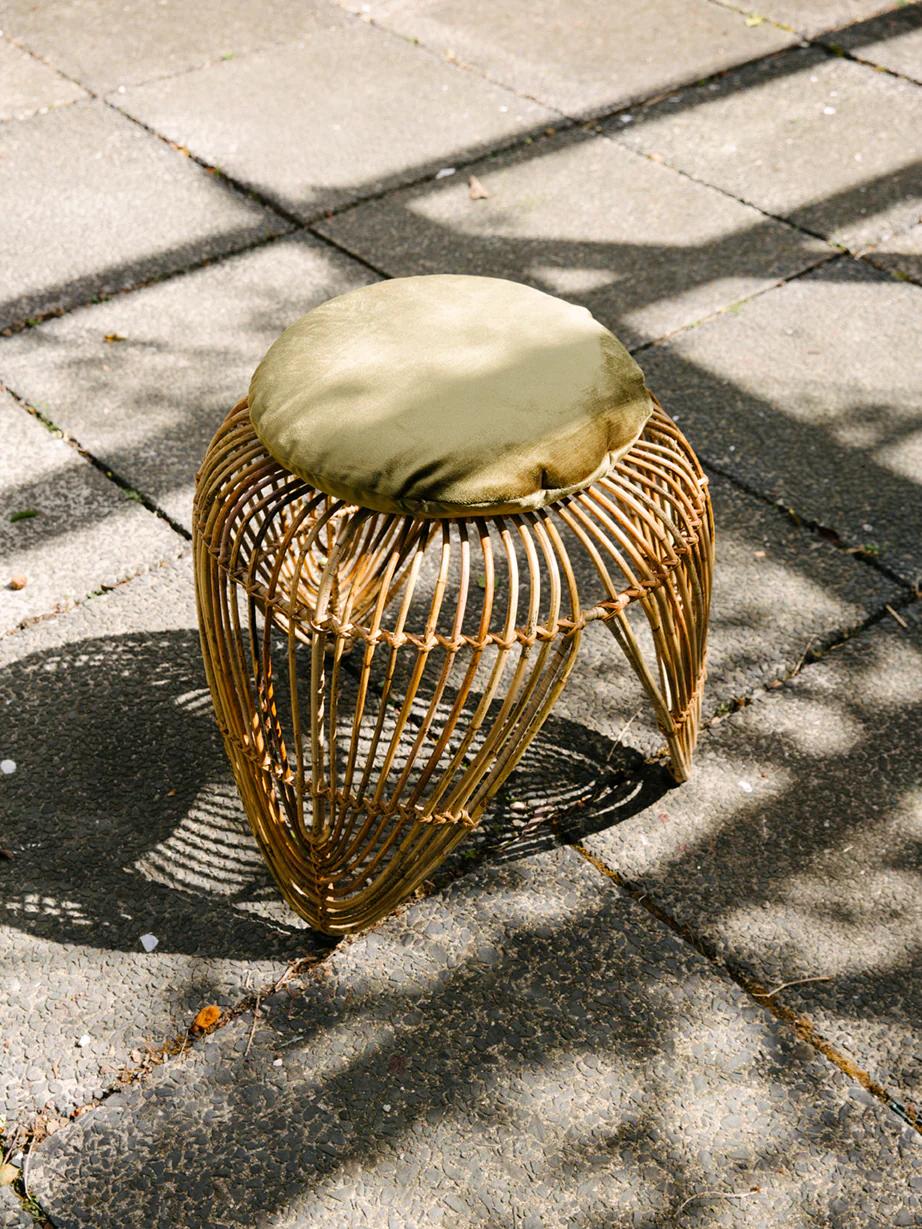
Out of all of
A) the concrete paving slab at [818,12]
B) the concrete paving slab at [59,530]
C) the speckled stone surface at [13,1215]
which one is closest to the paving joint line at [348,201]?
the concrete paving slab at [818,12]

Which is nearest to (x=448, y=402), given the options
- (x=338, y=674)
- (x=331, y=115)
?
(x=338, y=674)

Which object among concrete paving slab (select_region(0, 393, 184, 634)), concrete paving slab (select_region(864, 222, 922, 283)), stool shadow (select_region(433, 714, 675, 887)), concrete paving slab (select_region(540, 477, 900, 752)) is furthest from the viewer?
concrete paving slab (select_region(864, 222, 922, 283))

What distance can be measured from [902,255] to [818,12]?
2042mm

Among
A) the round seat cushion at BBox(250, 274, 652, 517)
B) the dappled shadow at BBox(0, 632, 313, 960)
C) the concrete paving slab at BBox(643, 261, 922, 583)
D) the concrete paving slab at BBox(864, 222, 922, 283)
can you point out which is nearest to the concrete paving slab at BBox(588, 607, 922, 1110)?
the concrete paving slab at BBox(643, 261, 922, 583)

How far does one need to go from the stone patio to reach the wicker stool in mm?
315

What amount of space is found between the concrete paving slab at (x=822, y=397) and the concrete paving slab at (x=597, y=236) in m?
0.16

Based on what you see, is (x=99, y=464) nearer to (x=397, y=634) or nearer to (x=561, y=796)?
(x=561, y=796)

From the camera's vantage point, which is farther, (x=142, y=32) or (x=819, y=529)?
(x=142, y=32)

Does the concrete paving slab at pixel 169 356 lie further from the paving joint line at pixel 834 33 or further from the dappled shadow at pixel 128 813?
the paving joint line at pixel 834 33

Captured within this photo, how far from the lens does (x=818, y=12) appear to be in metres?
6.04

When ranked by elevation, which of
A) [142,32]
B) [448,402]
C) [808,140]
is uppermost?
[448,402]

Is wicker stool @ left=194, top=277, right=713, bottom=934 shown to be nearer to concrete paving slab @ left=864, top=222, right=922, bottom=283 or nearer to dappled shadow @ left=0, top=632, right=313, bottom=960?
dappled shadow @ left=0, top=632, right=313, bottom=960

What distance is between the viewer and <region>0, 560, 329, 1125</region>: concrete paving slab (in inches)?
98.2

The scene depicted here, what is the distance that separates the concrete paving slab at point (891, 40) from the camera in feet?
18.5
